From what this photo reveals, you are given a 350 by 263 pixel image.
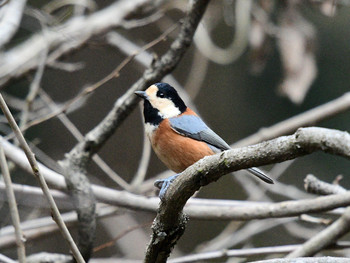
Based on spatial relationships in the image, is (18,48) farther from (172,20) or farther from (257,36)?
(257,36)

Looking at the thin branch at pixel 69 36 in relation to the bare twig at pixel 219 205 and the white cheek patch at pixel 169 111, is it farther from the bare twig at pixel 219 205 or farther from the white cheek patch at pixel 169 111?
the white cheek patch at pixel 169 111

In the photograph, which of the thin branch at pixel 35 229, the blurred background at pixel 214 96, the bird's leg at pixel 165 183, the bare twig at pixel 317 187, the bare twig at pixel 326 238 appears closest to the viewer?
the bird's leg at pixel 165 183

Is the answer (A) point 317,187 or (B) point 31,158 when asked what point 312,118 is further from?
(B) point 31,158

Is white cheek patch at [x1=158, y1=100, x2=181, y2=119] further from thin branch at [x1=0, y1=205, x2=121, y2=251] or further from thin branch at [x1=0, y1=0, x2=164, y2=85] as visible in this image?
thin branch at [x1=0, y1=0, x2=164, y2=85]

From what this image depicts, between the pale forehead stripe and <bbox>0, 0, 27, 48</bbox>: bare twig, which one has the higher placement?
<bbox>0, 0, 27, 48</bbox>: bare twig

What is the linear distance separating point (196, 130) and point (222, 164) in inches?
37.1

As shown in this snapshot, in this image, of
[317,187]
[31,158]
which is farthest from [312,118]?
[31,158]

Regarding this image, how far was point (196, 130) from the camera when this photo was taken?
234 centimetres

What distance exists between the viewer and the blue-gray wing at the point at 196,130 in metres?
2.30

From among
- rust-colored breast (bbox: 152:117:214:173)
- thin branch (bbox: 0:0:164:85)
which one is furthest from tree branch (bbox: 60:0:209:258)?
thin branch (bbox: 0:0:164:85)

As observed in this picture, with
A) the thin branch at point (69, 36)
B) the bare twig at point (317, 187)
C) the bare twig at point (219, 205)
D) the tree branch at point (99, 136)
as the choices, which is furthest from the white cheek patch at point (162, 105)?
the thin branch at point (69, 36)

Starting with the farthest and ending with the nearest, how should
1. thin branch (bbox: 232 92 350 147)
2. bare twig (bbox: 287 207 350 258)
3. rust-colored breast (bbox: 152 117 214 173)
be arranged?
1. thin branch (bbox: 232 92 350 147)
2. bare twig (bbox: 287 207 350 258)
3. rust-colored breast (bbox: 152 117 214 173)

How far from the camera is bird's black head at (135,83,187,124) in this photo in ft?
7.86

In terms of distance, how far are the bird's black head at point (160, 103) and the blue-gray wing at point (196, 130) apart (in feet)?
0.23
